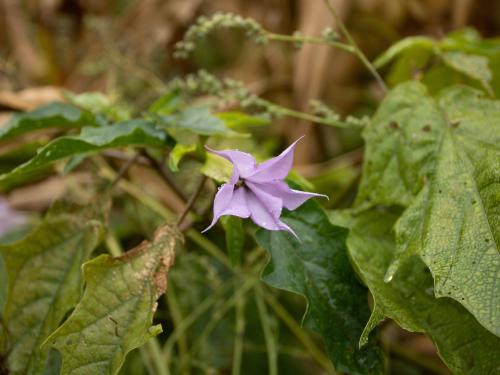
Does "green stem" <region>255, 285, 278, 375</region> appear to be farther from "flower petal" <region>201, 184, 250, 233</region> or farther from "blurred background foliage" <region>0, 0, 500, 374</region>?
"flower petal" <region>201, 184, 250, 233</region>

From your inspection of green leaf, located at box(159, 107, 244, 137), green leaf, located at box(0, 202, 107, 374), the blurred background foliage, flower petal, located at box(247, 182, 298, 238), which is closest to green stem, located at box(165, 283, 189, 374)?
the blurred background foliage

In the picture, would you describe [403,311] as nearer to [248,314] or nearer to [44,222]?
[44,222]

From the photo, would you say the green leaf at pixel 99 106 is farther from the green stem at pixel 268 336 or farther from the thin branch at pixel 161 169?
the green stem at pixel 268 336

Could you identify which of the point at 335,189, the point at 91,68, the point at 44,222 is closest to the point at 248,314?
the point at 335,189

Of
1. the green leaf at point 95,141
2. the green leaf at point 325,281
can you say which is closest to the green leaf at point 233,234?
the green leaf at point 325,281

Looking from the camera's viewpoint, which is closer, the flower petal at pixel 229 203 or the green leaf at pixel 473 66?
the flower petal at pixel 229 203

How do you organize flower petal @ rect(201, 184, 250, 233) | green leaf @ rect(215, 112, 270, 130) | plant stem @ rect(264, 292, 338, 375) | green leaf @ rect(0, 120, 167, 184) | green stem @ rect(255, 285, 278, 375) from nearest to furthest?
1. flower petal @ rect(201, 184, 250, 233)
2. green leaf @ rect(0, 120, 167, 184)
3. green leaf @ rect(215, 112, 270, 130)
4. green stem @ rect(255, 285, 278, 375)
5. plant stem @ rect(264, 292, 338, 375)

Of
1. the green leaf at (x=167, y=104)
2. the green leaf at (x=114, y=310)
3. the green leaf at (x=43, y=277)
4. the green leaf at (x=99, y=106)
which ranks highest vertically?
the green leaf at (x=167, y=104)
